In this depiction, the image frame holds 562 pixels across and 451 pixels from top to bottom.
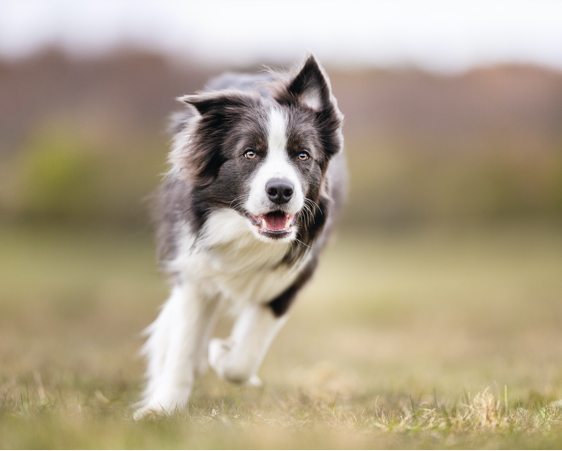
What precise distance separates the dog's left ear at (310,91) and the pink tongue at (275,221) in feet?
3.16

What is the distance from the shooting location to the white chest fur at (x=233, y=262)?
4.88 metres

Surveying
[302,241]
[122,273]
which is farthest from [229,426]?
[122,273]

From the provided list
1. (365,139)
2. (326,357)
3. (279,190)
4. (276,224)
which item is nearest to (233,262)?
(276,224)

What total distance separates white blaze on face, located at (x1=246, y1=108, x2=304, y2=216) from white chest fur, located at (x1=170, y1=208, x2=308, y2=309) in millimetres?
324

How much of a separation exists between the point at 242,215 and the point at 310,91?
1109 millimetres

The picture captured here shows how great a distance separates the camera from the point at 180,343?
5223mm

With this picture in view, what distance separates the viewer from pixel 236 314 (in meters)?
5.60

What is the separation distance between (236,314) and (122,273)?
1572 cm

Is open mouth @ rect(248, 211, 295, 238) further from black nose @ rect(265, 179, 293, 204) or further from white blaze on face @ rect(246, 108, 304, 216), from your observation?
black nose @ rect(265, 179, 293, 204)

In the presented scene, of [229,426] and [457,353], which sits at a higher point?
[229,426]

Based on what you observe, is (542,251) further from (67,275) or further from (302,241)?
(302,241)

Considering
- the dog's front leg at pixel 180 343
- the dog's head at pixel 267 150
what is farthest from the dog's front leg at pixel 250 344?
the dog's head at pixel 267 150

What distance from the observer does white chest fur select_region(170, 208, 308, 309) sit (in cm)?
488

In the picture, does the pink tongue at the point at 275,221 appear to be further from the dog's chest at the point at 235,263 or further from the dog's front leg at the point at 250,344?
the dog's front leg at the point at 250,344
